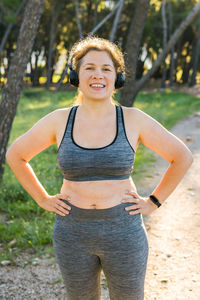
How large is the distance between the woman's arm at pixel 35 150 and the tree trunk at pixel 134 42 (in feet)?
18.2

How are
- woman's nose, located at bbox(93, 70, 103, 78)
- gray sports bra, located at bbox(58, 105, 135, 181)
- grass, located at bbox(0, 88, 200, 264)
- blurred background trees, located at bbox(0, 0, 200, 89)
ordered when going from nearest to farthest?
gray sports bra, located at bbox(58, 105, 135, 181)
woman's nose, located at bbox(93, 70, 103, 78)
grass, located at bbox(0, 88, 200, 264)
blurred background trees, located at bbox(0, 0, 200, 89)

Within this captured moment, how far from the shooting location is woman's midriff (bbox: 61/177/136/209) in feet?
7.08

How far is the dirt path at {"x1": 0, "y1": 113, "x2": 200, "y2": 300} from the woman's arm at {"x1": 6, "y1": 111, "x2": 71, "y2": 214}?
1.71 m

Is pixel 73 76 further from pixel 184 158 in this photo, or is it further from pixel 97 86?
pixel 184 158

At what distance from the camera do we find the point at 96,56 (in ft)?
7.43

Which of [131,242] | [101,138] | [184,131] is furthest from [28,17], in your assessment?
[184,131]

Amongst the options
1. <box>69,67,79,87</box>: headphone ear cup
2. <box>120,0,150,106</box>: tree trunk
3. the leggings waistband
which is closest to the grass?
Answer: <box>120,0,150,106</box>: tree trunk

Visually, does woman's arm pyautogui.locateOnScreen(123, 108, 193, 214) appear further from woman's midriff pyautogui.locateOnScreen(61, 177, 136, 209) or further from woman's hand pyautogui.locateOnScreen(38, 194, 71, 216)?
woman's hand pyautogui.locateOnScreen(38, 194, 71, 216)

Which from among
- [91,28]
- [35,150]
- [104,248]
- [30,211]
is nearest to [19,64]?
[30,211]

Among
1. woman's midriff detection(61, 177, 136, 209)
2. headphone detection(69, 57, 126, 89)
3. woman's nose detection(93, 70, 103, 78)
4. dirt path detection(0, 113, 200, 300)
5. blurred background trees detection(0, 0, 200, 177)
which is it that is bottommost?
dirt path detection(0, 113, 200, 300)

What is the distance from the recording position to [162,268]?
427 cm

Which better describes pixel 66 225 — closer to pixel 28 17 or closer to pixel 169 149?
pixel 169 149

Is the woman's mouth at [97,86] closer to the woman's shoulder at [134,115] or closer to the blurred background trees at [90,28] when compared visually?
the woman's shoulder at [134,115]

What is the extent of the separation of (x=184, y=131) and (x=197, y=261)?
7832mm
